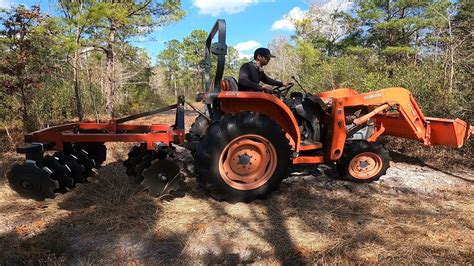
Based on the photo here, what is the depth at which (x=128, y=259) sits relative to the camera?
9.37 ft

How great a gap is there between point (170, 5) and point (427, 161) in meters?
11.0

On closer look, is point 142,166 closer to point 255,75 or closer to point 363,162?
point 255,75

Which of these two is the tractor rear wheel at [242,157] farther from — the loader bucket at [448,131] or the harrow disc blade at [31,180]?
the loader bucket at [448,131]

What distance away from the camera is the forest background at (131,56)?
23.8 feet

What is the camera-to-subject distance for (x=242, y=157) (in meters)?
4.23

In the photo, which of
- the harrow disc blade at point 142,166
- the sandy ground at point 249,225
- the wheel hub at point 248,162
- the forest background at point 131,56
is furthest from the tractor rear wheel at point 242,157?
the forest background at point 131,56

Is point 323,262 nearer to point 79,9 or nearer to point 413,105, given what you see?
point 413,105

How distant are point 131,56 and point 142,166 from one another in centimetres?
1370

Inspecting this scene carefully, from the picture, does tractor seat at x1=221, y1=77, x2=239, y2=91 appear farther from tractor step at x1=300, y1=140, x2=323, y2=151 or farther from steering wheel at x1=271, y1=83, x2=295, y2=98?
tractor step at x1=300, y1=140, x2=323, y2=151

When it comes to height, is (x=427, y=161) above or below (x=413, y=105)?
below

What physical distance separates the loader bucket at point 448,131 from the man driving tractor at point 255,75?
2.20 meters

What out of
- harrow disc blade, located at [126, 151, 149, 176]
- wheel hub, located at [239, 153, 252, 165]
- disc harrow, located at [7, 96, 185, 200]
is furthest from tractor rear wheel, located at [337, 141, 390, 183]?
harrow disc blade, located at [126, 151, 149, 176]

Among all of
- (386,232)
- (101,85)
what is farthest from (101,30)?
(386,232)

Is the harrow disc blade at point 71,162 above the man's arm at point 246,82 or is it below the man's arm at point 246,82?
below
